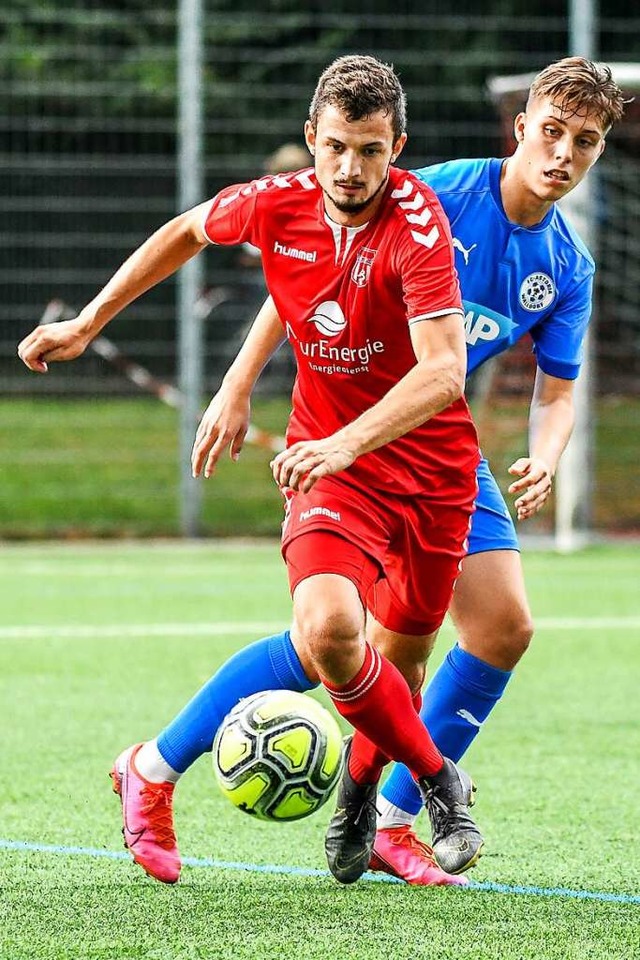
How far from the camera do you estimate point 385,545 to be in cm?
380

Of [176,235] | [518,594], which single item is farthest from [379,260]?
[518,594]

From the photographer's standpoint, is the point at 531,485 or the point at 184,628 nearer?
the point at 531,485

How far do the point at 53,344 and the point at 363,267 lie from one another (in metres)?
0.74

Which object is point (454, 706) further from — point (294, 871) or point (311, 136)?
point (311, 136)

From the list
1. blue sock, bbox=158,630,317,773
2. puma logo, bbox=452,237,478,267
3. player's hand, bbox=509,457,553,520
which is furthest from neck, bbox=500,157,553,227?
blue sock, bbox=158,630,317,773

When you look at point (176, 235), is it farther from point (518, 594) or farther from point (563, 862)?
point (563, 862)

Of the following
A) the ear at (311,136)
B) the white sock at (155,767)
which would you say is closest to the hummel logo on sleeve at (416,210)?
the ear at (311,136)

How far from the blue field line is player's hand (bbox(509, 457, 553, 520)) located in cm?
84

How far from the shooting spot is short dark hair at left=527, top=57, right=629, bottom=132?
13.0 feet

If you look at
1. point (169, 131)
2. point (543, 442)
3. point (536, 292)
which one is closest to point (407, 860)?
point (543, 442)

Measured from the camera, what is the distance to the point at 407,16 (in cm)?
1327

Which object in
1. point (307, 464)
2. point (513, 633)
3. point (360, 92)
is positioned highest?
point (360, 92)

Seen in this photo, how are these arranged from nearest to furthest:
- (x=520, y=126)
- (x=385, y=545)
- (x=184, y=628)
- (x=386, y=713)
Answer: (x=386, y=713) < (x=385, y=545) < (x=520, y=126) < (x=184, y=628)

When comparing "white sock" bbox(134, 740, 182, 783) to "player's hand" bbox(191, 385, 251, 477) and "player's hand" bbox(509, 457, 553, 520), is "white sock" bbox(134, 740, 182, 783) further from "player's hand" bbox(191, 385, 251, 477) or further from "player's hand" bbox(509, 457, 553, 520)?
"player's hand" bbox(509, 457, 553, 520)
